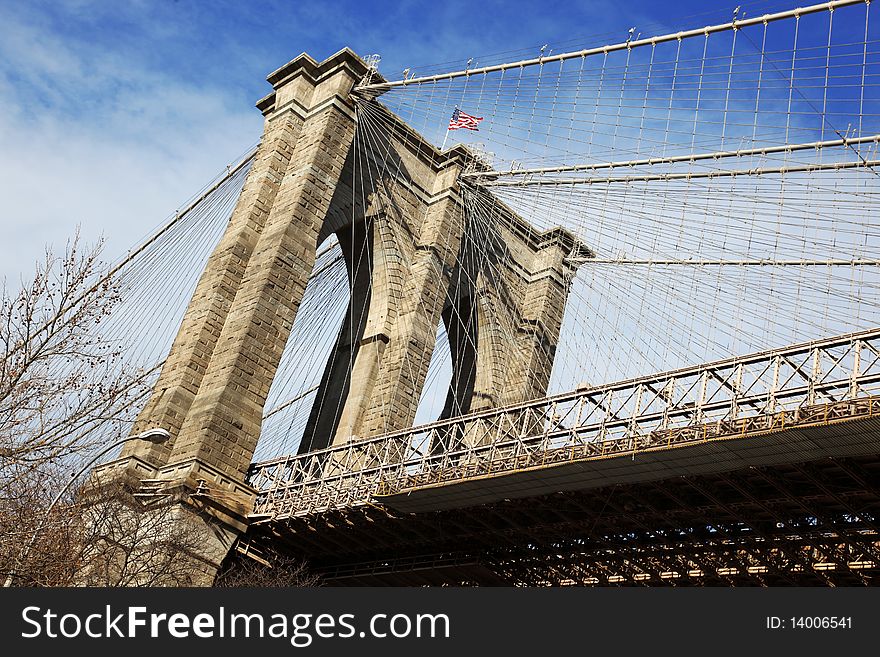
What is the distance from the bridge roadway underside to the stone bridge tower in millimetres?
3944

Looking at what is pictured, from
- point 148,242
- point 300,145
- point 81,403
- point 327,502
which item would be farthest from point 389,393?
point 81,403

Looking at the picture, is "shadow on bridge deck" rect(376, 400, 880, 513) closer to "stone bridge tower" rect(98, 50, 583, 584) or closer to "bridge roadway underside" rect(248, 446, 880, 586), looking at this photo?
"bridge roadway underside" rect(248, 446, 880, 586)

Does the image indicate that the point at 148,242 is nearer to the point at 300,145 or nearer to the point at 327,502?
the point at 300,145

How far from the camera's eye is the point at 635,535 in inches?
1264

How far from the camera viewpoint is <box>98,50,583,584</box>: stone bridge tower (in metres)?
35.0

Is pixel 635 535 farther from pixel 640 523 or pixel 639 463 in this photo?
pixel 639 463

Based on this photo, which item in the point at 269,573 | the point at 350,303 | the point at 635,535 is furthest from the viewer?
the point at 350,303

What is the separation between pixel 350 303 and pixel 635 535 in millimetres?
18088

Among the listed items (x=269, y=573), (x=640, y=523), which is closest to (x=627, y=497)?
(x=640, y=523)

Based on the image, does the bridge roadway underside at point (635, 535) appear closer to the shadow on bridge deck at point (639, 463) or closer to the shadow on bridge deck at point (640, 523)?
the shadow on bridge deck at point (640, 523)

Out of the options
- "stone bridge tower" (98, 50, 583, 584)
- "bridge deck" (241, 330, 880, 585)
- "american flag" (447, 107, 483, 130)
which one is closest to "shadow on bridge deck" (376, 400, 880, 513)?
"bridge deck" (241, 330, 880, 585)

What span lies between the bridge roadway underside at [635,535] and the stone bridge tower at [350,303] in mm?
3944

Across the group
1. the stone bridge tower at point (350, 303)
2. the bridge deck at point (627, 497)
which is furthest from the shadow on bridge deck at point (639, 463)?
the stone bridge tower at point (350, 303)

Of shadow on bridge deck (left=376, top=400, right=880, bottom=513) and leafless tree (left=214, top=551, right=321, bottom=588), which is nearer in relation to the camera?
shadow on bridge deck (left=376, top=400, right=880, bottom=513)
